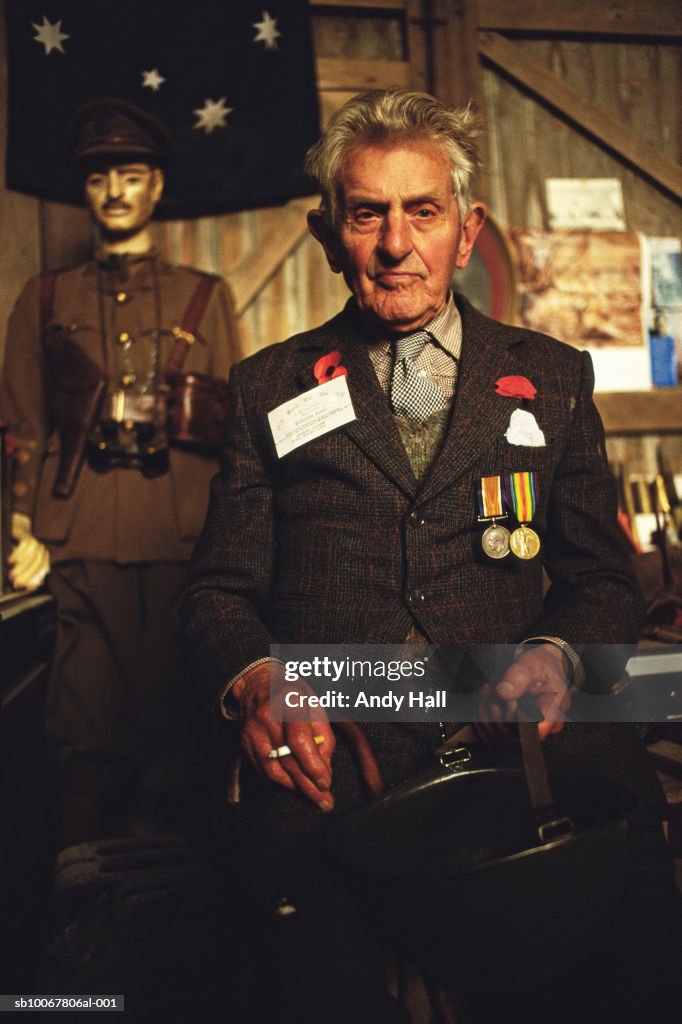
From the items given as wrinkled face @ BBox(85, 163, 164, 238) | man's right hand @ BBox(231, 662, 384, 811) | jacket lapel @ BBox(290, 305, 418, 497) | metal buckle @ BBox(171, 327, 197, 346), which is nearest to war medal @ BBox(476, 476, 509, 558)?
jacket lapel @ BBox(290, 305, 418, 497)

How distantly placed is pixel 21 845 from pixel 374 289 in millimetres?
1320

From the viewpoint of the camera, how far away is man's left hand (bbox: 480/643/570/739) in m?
1.25

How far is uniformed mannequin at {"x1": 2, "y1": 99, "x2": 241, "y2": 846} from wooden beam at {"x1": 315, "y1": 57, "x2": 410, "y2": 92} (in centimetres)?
95

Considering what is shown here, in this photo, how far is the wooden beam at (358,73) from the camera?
330 cm

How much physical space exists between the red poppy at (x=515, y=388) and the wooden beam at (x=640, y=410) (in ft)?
6.70

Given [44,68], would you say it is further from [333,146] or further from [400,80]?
[333,146]

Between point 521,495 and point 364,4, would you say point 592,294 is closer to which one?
point 364,4

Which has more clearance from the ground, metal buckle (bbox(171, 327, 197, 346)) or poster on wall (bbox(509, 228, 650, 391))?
poster on wall (bbox(509, 228, 650, 391))

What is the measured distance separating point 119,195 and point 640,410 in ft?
7.08

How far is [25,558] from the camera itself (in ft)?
7.73

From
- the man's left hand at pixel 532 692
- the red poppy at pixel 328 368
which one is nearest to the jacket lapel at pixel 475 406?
the red poppy at pixel 328 368

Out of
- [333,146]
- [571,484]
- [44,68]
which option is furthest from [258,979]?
[44,68]

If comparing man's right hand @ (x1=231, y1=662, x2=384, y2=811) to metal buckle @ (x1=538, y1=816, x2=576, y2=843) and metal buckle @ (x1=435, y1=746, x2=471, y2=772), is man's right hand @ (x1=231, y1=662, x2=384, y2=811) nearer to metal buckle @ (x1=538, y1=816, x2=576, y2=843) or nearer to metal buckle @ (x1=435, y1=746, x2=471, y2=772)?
metal buckle @ (x1=435, y1=746, x2=471, y2=772)

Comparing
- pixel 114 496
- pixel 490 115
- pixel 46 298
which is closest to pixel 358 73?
pixel 490 115
